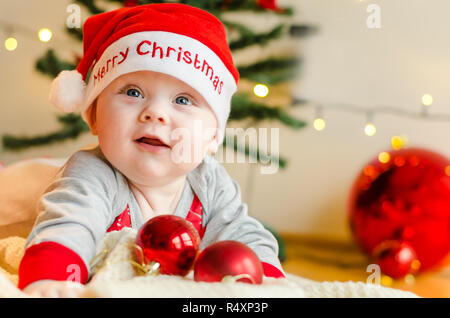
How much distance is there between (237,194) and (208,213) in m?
0.09

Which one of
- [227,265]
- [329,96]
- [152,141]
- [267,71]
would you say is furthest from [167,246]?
[329,96]

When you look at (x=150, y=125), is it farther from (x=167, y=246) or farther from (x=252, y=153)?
(x=252, y=153)

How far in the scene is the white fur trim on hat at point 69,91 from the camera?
0.99 metres

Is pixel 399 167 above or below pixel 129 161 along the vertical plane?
below

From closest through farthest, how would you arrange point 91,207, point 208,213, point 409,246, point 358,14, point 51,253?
point 51,253, point 91,207, point 208,213, point 409,246, point 358,14

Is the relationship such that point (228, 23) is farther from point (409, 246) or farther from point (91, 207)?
point (91, 207)

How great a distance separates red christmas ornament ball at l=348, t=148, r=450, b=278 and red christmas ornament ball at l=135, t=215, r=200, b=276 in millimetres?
943

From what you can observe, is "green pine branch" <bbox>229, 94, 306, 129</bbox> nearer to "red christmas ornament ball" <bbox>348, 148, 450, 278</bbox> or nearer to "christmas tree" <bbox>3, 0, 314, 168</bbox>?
"christmas tree" <bbox>3, 0, 314, 168</bbox>

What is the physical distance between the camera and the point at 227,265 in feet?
2.20

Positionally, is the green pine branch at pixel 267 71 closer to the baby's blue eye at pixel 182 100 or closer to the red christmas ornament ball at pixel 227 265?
the baby's blue eye at pixel 182 100

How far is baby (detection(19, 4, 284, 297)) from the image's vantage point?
858 mm

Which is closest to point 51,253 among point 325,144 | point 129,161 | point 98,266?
point 98,266

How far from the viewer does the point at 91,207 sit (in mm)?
826

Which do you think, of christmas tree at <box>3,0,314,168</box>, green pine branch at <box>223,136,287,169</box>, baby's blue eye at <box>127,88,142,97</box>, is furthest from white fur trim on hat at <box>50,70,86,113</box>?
green pine branch at <box>223,136,287,169</box>
